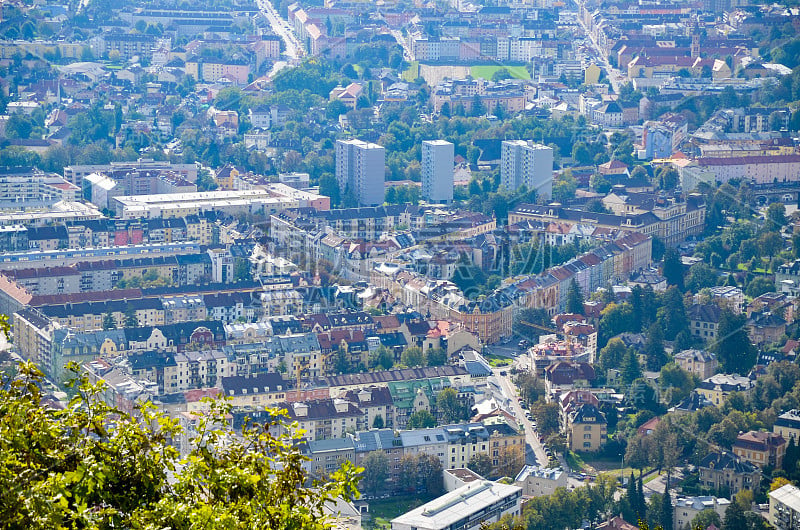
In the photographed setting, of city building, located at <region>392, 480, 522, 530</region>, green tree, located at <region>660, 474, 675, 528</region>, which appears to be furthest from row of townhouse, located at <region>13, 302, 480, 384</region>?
green tree, located at <region>660, 474, 675, 528</region>

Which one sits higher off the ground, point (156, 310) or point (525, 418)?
point (156, 310)

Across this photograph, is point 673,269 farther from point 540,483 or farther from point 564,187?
point 540,483

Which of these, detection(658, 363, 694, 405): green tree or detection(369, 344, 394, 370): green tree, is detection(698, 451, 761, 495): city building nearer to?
detection(658, 363, 694, 405): green tree

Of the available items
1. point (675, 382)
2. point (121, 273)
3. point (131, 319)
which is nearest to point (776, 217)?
point (675, 382)

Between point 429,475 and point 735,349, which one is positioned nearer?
point 429,475

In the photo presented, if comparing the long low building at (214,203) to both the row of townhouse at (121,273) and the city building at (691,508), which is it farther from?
the city building at (691,508)

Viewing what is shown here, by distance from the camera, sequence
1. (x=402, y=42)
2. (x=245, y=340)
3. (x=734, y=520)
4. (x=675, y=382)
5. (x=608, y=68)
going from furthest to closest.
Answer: (x=402, y=42) → (x=608, y=68) → (x=245, y=340) → (x=675, y=382) → (x=734, y=520)

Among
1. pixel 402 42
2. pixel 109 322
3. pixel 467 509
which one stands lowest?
pixel 109 322
